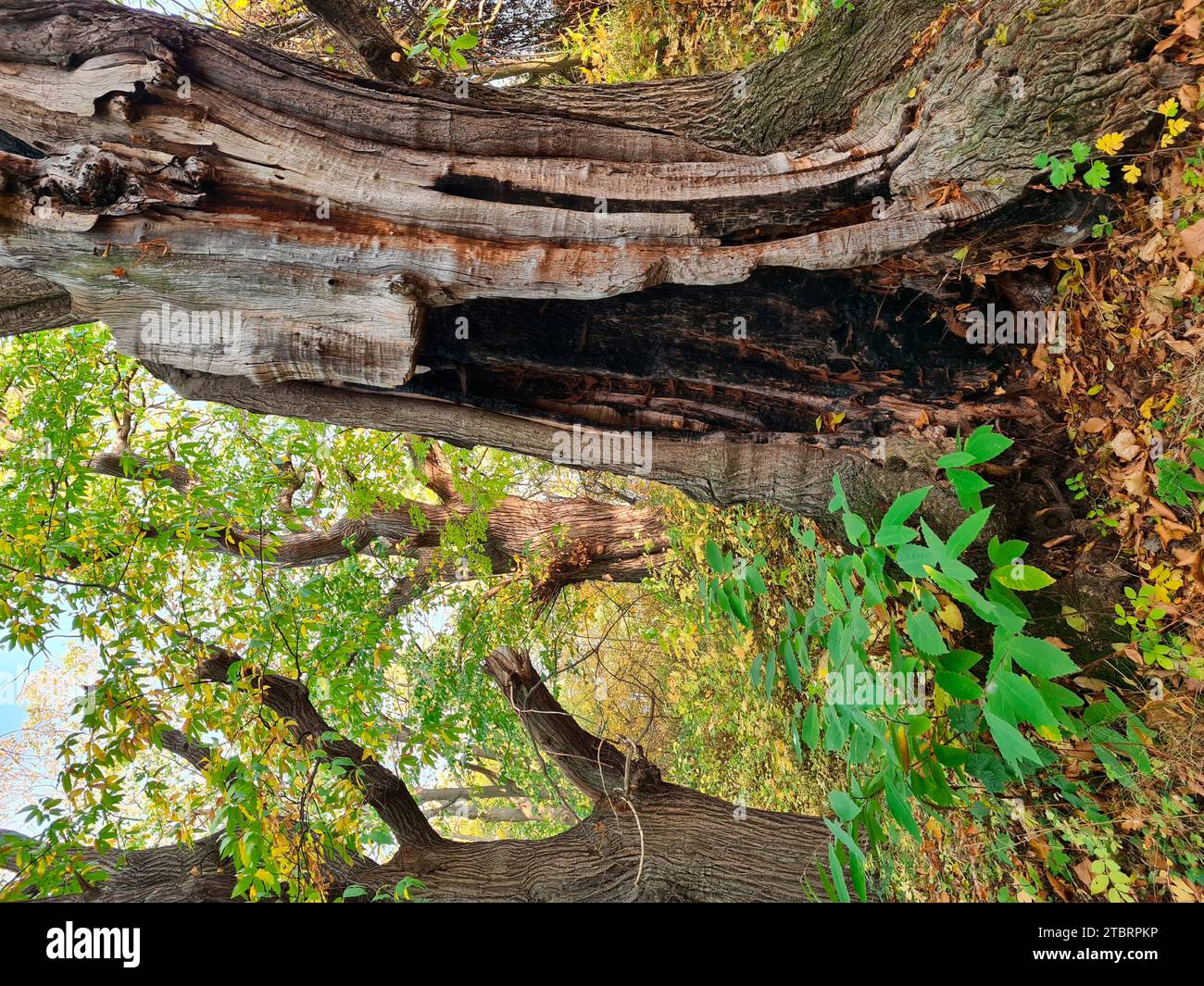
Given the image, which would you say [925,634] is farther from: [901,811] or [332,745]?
Result: [332,745]

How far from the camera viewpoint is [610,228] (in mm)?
3037

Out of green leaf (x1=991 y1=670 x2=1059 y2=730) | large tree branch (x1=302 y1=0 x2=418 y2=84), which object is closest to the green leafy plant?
green leaf (x1=991 y1=670 x2=1059 y2=730)

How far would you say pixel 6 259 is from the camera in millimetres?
2771

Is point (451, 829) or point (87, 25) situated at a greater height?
point (87, 25)

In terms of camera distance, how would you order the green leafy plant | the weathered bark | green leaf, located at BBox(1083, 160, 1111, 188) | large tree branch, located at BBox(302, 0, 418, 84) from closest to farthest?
1. the green leafy plant
2. green leaf, located at BBox(1083, 160, 1111, 188)
3. large tree branch, located at BBox(302, 0, 418, 84)
4. the weathered bark

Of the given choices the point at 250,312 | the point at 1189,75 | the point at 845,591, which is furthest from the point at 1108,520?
the point at 250,312

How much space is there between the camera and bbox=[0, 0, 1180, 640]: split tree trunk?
2.81 meters

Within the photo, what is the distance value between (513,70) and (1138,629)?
7155 mm

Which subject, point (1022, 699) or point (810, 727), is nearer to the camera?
point (1022, 699)

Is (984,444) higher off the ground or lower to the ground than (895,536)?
higher

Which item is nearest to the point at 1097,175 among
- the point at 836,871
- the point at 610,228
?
the point at 610,228

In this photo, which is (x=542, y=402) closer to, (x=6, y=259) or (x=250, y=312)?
(x=250, y=312)

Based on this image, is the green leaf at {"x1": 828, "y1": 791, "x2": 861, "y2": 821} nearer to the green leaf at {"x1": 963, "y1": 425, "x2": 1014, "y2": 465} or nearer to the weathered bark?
the green leaf at {"x1": 963, "y1": 425, "x2": 1014, "y2": 465}

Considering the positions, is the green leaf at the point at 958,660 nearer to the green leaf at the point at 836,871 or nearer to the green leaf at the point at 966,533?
the green leaf at the point at 966,533
